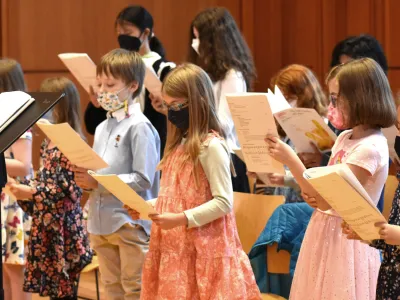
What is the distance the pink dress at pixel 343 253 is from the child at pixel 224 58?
54.5 inches

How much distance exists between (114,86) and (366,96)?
130 centimetres

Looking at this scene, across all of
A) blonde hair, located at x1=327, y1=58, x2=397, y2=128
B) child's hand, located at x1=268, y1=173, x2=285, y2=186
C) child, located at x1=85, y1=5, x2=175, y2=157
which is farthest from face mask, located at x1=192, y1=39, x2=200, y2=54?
blonde hair, located at x1=327, y1=58, x2=397, y2=128

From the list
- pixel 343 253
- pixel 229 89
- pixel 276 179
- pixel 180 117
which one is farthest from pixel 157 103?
pixel 343 253

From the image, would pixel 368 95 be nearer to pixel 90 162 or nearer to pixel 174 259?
pixel 174 259

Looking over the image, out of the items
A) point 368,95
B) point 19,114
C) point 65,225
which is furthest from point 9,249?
point 368,95

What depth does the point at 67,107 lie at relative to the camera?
3.97 metres

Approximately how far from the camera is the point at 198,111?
296 cm

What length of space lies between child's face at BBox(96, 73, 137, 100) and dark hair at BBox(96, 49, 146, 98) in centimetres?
1

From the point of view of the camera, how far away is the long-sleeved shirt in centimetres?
343

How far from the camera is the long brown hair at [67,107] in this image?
3971mm

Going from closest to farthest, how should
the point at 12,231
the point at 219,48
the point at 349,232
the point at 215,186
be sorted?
the point at 349,232, the point at 215,186, the point at 12,231, the point at 219,48

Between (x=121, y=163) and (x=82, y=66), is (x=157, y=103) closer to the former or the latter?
(x=82, y=66)

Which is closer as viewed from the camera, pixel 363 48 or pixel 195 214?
pixel 195 214

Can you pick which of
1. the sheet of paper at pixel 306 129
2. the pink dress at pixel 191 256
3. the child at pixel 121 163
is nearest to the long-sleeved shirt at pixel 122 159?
the child at pixel 121 163
